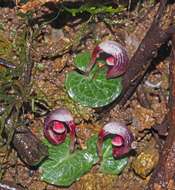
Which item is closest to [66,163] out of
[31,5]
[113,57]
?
[113,57]

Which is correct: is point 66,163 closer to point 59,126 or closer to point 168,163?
point 59,126

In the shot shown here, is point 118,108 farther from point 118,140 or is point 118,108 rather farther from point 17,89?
point 17,89

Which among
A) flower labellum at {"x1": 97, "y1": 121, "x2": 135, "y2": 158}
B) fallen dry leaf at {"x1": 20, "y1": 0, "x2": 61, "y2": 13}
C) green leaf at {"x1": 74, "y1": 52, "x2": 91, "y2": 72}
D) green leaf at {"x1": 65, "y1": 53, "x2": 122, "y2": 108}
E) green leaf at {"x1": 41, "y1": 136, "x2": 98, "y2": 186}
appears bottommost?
green leaf at {"x1": 41, "y1": 136, "x2": 98, "y2": 186}

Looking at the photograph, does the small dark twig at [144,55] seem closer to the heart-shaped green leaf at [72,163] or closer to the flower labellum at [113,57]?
the flower labellum at [113,57]

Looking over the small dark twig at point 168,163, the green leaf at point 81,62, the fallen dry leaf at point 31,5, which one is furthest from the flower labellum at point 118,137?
the fallen dry leaf at point 31,5

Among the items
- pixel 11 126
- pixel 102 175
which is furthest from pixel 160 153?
pixel 11 126

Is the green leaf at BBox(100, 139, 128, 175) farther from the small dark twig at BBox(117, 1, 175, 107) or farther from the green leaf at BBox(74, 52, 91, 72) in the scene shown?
the green leaf at BBox(74, 52, 91, 72)

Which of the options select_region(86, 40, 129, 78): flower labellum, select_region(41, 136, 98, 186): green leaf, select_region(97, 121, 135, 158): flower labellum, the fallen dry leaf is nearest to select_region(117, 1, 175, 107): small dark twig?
select_region(86, 40, 129, 78): flower labellum
